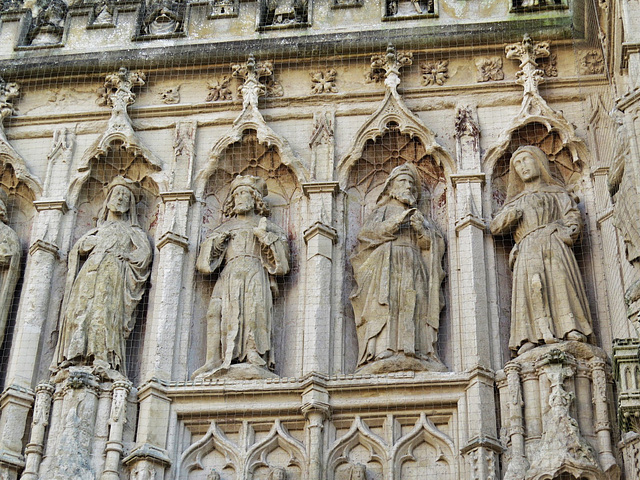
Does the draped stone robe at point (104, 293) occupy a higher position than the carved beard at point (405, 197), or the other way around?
the carved beard at point (405, 197)

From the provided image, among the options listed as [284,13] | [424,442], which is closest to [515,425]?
[424,442]

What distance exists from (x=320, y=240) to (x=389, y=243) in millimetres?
658

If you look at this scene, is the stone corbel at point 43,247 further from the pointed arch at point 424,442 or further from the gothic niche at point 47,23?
the pointed arch at point 424,442

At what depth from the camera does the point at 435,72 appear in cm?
1411

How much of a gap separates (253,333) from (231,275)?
683 millimetres

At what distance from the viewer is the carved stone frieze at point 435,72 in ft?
46.1

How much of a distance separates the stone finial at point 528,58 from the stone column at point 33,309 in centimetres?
458

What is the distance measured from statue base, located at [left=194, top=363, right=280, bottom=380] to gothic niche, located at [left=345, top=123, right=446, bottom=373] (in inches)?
31.0

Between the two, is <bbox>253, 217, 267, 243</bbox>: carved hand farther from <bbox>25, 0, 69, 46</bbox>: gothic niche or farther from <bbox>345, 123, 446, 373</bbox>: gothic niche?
<bbox>25, 0, 69, 46</bbox>: gothic niche

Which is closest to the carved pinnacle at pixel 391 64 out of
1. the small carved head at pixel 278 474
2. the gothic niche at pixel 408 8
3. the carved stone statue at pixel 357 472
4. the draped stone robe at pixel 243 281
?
the gothic niche at pixel 408 8

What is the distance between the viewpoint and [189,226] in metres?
13.4

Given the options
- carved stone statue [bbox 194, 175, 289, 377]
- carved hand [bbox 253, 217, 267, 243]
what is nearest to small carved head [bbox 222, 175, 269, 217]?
carved stone statue [bbox 194, 175, 289, 377]

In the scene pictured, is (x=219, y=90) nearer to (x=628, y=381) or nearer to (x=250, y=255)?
(x=250, y=255)

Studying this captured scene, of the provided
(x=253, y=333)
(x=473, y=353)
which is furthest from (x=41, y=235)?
(x=473, y=353)
